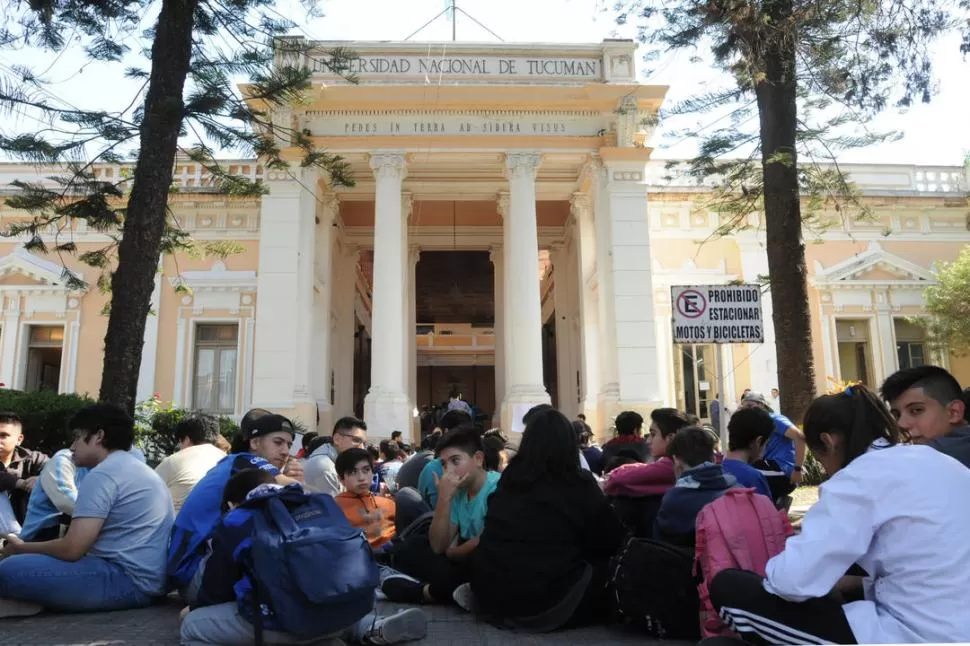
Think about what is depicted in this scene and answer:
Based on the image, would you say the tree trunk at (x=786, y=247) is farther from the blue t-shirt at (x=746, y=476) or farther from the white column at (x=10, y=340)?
the white column at (x=10, y=340)

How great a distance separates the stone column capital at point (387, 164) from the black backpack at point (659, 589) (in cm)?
1308

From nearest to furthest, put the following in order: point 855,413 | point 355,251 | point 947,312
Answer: point 855,413 < point 947,312 < point 355,251

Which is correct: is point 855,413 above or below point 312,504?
above

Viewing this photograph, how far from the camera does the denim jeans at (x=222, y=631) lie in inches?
126

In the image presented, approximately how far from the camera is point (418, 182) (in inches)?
702

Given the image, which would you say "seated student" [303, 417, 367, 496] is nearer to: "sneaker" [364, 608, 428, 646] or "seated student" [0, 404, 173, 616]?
"seated student" [0, 404, 173, 616]

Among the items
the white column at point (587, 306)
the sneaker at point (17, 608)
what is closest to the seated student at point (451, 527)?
the sneaker at point (17, 608)

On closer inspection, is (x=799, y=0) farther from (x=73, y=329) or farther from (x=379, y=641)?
(x=73, y=329)

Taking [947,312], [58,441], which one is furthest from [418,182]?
[947,312]

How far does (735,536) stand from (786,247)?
542cm

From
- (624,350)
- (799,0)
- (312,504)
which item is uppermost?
(799,0)

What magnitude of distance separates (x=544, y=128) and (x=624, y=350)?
5326 mm

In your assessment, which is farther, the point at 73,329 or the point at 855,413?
the point at 73,329

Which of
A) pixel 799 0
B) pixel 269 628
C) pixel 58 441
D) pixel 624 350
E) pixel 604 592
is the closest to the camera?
pixel 269 628
